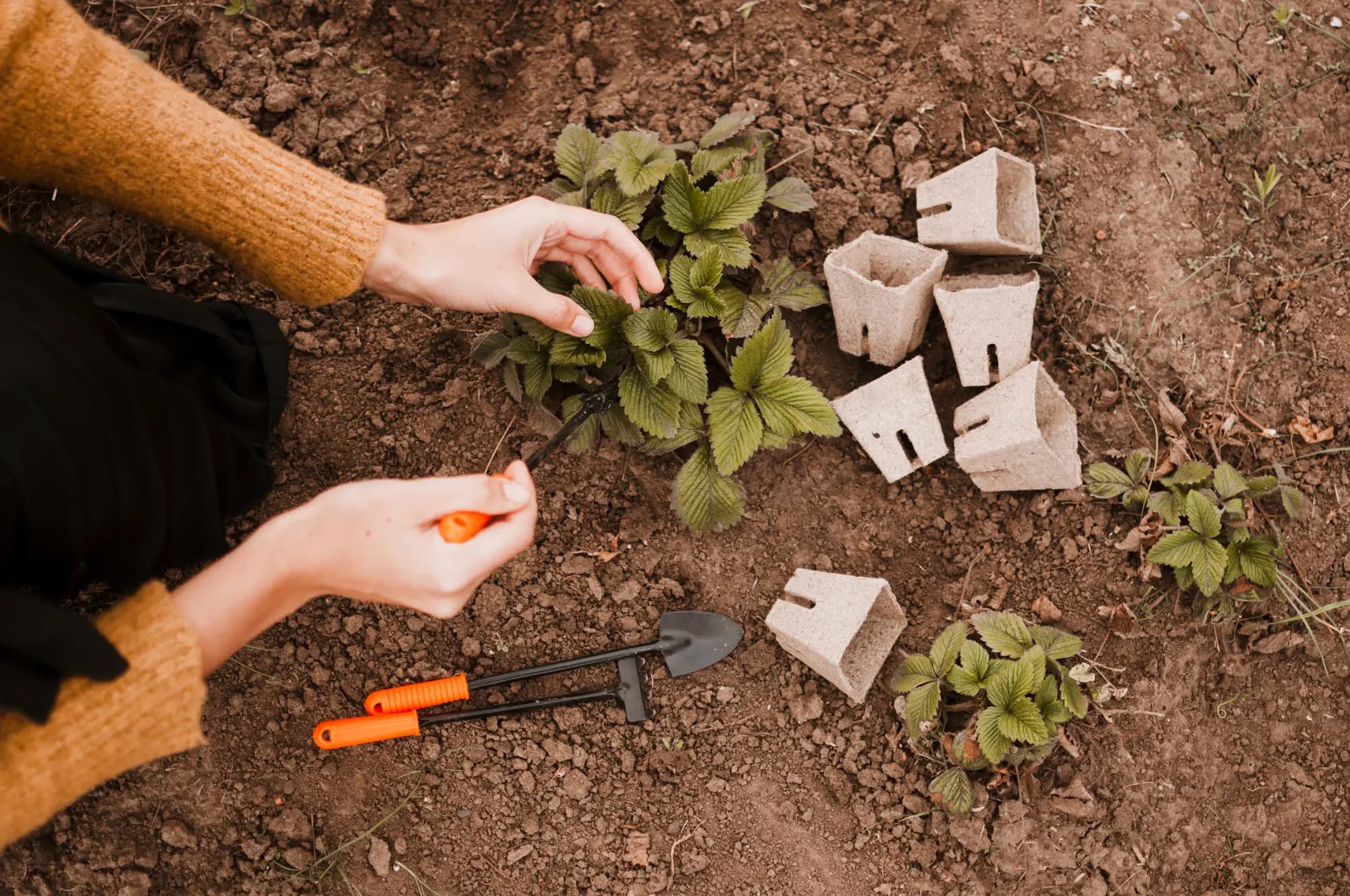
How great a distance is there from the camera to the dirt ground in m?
2.15

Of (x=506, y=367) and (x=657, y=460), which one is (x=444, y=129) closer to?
(x=506, y=367)

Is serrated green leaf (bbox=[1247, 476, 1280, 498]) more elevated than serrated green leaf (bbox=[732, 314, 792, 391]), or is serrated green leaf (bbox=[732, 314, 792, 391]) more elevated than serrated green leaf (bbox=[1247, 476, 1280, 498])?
serrated green leaf (bbox=[732, 314, 792, 391])

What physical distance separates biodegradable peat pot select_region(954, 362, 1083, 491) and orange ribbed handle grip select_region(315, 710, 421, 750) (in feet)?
4.73

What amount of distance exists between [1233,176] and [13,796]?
9.71ft

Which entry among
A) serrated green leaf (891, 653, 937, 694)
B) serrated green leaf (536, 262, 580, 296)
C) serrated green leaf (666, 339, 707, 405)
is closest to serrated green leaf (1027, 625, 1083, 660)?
serrated green leaf (891, 653, 937, 694)

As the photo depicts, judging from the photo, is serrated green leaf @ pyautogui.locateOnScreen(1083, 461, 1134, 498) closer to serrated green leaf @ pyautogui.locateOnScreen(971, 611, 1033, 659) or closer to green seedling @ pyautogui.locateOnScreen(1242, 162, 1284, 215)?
serrated green leaf @ pyautogui.locateOnScreen(971, 611, 1033, 659)

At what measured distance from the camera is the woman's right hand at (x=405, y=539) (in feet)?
5.08

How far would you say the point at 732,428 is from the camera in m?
2.05

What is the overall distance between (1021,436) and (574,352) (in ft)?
3.39

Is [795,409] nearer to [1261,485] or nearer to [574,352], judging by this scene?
[574,352]

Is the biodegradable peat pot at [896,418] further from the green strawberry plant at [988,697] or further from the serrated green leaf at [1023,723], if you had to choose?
the serrated green leaf at [1023,723]

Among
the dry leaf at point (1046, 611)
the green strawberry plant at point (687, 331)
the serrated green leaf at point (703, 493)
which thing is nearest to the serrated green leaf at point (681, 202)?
the green strawberry plant at point (687, 331)

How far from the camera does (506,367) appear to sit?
2174 millimetres

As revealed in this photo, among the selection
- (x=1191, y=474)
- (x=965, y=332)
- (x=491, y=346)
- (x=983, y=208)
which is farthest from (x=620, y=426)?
(x=1191, y=474)
